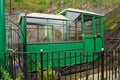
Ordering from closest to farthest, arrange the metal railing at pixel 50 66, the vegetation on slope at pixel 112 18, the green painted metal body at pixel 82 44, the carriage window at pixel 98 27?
the metal railing at pixel 50 66, the green painted metal body at pixel 82 44, the carriage window at pixel 98 27, the vegetation on slope at pixel 112 18

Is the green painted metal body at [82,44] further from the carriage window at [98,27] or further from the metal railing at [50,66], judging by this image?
the metal railing at [50,66]

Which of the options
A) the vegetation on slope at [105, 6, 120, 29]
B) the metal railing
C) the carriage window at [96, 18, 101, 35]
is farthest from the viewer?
the vegetation on slope at [105, 6, 120, 29]

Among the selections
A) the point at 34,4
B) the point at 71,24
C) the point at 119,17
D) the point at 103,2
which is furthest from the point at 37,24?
the point at 34,4

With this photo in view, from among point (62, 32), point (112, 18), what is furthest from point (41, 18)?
point (112, 18)

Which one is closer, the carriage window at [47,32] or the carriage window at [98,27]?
the carriage window at [47,32]

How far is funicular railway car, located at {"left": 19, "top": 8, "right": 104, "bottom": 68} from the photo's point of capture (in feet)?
32.6

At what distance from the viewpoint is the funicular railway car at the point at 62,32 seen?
9930 millimetres

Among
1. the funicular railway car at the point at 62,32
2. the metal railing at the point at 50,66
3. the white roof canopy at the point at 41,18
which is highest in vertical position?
the white roof canopy at the point at 41,18

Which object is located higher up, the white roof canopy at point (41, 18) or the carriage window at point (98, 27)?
the white roof canopy at point (41, 18)

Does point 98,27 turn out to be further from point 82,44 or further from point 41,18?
point 41,18

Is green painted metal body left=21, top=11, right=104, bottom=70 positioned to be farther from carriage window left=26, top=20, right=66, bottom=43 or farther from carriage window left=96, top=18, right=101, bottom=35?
carriage window left=26, top=20, right=66, bottom=43

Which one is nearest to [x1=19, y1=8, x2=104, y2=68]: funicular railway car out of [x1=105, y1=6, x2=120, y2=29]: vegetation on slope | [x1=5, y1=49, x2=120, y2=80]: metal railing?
[x1=5, y1=49, x2=120, y2=80]: metal railing

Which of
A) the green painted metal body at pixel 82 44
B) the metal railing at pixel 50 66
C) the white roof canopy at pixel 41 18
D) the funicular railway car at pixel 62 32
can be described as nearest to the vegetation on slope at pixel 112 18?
the green painted metal body at pixel 82 44

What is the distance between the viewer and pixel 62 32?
35.4 ft
